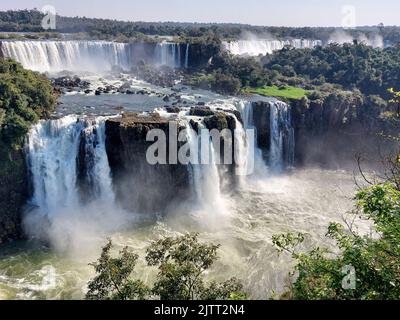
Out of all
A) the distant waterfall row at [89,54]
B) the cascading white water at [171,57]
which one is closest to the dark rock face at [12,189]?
the distant waterfall row at [89,54]

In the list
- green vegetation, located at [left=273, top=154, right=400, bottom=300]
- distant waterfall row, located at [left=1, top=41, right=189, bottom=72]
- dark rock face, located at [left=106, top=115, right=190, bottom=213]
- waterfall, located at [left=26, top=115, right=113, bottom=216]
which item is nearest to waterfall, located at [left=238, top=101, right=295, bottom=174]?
dark rock face, located at [left=106, top=115, right=190, bottom=213]

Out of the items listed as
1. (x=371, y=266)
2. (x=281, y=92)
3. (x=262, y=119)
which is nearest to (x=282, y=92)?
(x=281, y=92)

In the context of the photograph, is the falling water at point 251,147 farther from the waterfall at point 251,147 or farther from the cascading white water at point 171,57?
the cascading white water at point 171,57

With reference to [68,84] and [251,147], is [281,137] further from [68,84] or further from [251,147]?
[68,84]

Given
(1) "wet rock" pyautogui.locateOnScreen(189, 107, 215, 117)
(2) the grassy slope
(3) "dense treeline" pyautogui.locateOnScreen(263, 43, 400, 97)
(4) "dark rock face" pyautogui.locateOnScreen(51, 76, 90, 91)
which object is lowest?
(1) "wet rock" pyautogui.locateOnScreen(189, 107, 215, 117)

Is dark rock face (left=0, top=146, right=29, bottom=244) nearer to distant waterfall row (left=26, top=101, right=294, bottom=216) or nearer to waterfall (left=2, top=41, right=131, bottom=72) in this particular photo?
distant waterfall row (left=26, top=101, right=294, bottom=216)

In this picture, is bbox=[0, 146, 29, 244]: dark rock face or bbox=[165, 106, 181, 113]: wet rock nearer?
bbox=[0, 146, 29, 244]: dark rock face
